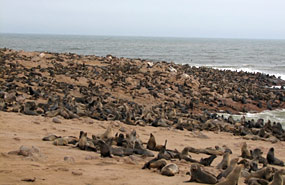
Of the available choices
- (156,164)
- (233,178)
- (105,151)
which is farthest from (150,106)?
(233,178)

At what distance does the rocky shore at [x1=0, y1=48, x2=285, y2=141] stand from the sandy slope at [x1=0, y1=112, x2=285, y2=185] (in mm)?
1604

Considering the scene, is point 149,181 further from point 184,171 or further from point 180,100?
point 180,100

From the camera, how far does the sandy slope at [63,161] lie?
17.9 ft

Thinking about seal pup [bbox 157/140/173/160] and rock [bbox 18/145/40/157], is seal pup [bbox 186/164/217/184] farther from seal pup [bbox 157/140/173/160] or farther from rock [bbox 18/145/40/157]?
rock [bbox 18/145/40/157]

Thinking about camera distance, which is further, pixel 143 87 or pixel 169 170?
pixel 143 87

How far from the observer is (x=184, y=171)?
6.48 m

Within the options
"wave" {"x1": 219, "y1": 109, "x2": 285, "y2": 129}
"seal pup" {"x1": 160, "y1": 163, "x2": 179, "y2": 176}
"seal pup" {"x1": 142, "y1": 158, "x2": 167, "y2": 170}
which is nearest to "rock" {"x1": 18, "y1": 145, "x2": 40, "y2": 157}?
"seal pup" {"x1": 142, "y1": 158, "x2": 167, "y2": 170}

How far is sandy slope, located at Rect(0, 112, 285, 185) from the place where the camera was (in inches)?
214

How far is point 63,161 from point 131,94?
41.2 feet

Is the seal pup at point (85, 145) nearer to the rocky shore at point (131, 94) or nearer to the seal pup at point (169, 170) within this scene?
the seal pup at point (169, 170)

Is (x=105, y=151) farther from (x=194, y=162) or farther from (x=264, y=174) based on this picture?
(x=264, y=174)

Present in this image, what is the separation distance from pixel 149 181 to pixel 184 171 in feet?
3.47

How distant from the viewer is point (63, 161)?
20.9ft

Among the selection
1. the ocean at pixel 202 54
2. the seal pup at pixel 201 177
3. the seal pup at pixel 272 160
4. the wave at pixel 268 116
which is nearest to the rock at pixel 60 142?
the seal pup at pixel 201 177
